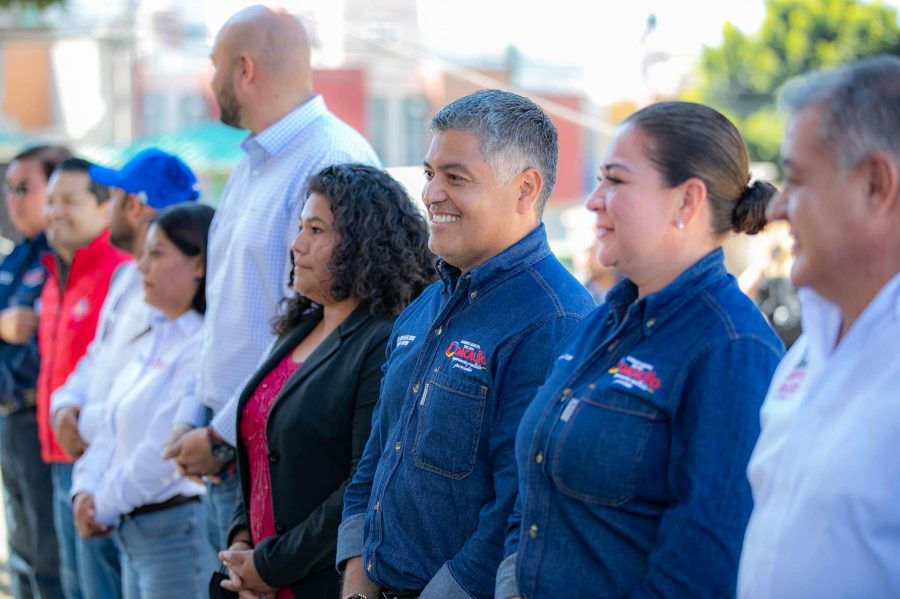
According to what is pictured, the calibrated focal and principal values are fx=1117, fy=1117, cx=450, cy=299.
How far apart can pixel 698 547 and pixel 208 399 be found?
87.6 inches

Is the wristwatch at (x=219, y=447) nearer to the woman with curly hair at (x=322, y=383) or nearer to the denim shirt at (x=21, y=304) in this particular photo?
the woman with curly hair at (x=322, y=383)

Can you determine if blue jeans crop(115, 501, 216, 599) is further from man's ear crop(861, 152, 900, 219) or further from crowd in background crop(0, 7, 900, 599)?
man's ear crop(861, 152, 900, 219)

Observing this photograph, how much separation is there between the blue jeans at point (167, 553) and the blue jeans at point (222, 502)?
7.8 inches

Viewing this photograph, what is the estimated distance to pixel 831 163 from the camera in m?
1.69

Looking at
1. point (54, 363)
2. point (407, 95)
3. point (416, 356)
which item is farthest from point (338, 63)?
point (416, 356)

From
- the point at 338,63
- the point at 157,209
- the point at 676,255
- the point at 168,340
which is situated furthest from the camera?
the point at 338,63

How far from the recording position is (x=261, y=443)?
3334 mm

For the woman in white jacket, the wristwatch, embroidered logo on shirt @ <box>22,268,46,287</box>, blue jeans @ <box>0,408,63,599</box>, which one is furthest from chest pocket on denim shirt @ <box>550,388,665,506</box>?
embroidered logo on shirt @ <box>22,268,46,287</box>

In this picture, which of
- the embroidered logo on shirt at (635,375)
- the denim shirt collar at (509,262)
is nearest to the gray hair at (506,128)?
the denim shirt collar at (509,262)

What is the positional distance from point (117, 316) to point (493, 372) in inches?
105

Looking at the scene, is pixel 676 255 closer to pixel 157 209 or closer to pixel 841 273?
pixel 841 273

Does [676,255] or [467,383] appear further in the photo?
[467,383]

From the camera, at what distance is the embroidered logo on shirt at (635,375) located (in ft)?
6.54

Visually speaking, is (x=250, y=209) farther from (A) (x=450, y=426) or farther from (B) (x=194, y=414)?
(A) (x=450, y=426)
